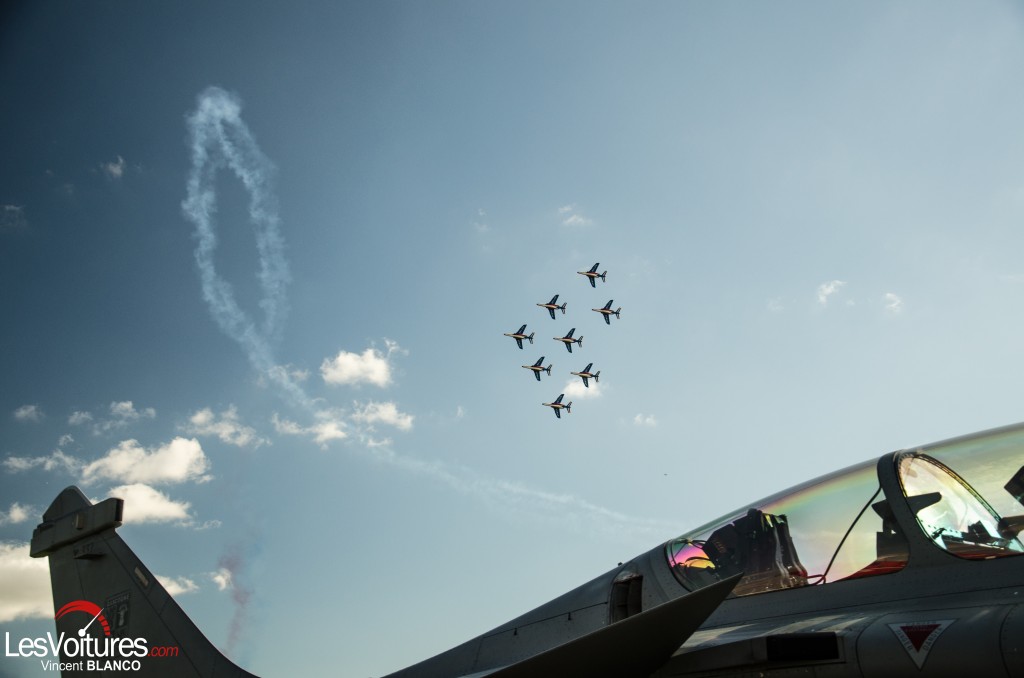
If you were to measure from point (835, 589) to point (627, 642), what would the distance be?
1423mm

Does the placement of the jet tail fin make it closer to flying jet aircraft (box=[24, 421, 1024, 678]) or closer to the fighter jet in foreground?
flying jet aircraft (box=[24, 421, 1024, 678])

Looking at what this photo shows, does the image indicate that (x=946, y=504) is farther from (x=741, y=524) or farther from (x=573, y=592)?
(x=573, y=592)

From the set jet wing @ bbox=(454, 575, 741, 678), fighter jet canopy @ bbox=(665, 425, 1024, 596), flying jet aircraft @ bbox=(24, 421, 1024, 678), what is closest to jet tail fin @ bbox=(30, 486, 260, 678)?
flying jet aircraft @ bbox=(24, 421, 1024, 678)

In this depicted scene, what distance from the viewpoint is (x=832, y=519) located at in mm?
4566

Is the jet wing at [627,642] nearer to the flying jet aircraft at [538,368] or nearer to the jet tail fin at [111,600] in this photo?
the jet tail fin at [111,600]

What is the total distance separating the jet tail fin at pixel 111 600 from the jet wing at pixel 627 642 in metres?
5.17

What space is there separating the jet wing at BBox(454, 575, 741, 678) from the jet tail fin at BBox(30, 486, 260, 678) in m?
5.17

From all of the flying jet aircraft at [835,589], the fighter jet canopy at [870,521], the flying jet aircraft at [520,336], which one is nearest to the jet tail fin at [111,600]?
the flying jet aircraft at [835,589]

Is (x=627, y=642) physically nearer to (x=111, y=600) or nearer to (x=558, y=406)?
(x=111, y=600)

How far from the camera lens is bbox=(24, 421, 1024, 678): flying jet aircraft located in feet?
11.0

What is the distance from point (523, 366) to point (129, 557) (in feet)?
152

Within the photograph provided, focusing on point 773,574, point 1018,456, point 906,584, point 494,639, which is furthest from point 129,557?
point 1018,456

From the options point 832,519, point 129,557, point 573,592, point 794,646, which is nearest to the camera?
point 794,646

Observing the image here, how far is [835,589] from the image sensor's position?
14.0 feet
